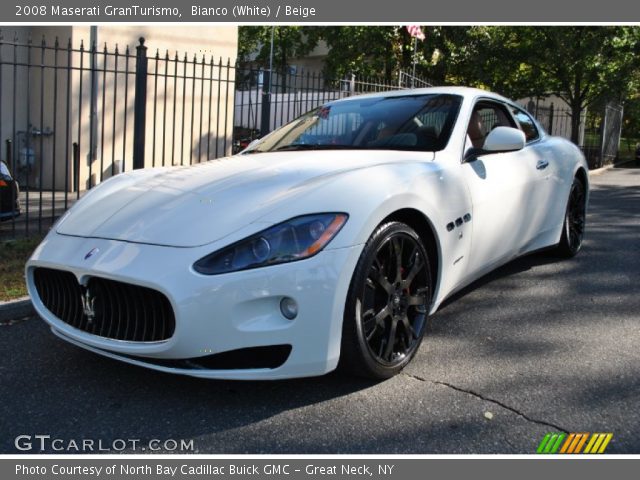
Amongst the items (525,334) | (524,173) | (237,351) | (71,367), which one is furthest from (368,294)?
(524,173)

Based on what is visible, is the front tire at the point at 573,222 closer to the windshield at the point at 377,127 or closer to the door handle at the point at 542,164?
the door handle at the point at 542,164

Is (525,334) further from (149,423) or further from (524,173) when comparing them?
(149,423)

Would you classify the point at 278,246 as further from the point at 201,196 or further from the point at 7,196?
the point at 7,196

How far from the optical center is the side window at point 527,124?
508 cm

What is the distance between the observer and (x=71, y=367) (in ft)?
10.9

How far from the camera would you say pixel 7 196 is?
561 centimetres

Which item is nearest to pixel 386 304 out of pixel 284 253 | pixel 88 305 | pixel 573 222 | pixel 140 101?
pixel 284 253

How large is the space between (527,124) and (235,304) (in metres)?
3.56

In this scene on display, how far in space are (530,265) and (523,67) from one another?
16.8 meters

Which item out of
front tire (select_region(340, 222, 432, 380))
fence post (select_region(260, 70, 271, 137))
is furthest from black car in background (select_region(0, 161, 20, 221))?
front tire (select_region(340, 222, 432, 380))

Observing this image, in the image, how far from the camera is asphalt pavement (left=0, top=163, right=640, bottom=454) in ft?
8.52

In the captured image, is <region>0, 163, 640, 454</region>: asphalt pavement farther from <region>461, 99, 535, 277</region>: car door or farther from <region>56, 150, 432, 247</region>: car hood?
<region>56, 150, 432, 247</region>: car hood

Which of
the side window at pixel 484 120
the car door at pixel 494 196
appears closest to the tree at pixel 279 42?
the side window at pixel 484 120

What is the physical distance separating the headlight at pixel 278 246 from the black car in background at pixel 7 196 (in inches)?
147
